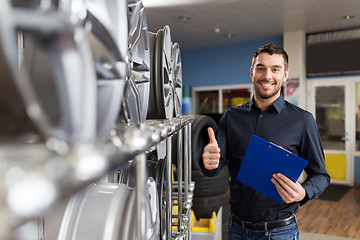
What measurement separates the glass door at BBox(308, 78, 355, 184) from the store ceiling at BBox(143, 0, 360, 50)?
1183 millimetres

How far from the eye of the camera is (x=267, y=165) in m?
1.48

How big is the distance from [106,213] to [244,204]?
131cm

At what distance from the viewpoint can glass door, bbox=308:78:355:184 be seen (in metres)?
6.50

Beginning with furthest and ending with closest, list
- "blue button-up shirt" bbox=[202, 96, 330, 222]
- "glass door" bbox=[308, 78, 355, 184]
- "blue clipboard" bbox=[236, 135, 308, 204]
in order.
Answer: "glass door" bbox=[308, 78, 355, 184], "blue button-up shirt" bbox=[202, 96, 330, 222], "blue clipboard" bbox=[236, 135, 308, 204]

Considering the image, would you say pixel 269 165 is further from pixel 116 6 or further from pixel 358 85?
pixel 358 85

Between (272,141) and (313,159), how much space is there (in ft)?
0.76

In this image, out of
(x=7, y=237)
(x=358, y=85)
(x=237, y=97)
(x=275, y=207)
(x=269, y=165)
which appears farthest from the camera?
(x=237, y=97)

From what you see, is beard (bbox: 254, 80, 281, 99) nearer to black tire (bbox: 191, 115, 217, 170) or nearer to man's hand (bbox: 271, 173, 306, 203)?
man's hand (bbox: 271, 173, 306, 203)

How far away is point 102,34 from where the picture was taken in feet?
1.13

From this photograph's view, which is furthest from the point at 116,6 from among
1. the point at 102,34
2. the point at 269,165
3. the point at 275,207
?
the point at 275,207

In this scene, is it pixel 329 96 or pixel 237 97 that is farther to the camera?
pixel 237 97

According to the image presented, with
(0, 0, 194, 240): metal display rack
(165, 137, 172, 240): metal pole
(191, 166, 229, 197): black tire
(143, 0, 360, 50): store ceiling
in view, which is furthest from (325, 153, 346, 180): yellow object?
(0, 0, 194, 240): metal display rack

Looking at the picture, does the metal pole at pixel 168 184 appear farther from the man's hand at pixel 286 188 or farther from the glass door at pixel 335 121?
the glass door at pixel 335 121

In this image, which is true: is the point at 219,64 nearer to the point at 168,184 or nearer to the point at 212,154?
the point at 212,154
